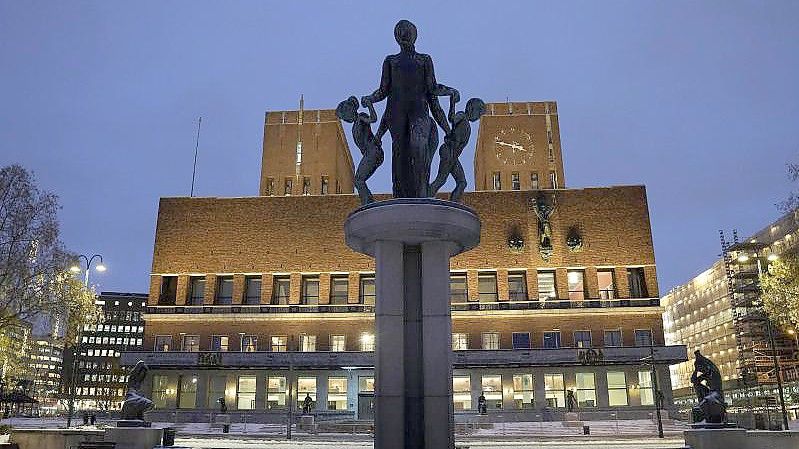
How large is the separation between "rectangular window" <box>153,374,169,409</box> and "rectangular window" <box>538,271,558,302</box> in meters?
40.2

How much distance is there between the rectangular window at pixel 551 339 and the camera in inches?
2687

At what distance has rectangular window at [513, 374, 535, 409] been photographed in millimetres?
64562

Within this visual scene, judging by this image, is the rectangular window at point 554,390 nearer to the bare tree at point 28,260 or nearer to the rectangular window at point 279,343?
the rectangular window at point 279,343

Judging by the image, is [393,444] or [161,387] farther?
[161,387]

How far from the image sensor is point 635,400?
63500 mm

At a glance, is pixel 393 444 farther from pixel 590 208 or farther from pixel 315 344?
pixel 590 208

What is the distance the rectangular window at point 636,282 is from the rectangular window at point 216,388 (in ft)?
143

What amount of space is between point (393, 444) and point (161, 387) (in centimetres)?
6076

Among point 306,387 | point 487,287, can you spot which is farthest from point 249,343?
point 487,287

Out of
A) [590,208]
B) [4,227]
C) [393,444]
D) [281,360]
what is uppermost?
[590,208]

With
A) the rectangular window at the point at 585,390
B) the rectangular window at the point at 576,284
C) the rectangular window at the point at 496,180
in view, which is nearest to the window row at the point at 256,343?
the rectangular window at the point at 585,390

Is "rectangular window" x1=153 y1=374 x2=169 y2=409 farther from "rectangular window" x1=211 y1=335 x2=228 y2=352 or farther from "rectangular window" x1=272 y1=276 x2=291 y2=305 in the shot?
"rectangular window" x1=272 y1=276 x2=291 y2=305

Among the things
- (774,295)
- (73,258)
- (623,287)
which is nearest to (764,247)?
(623,287)

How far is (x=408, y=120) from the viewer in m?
15.8
